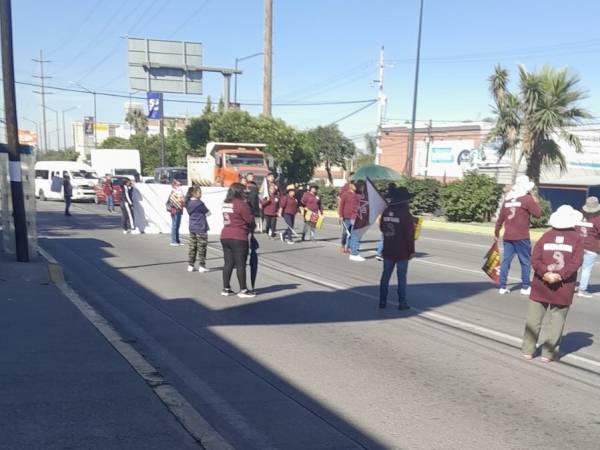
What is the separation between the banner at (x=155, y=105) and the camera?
3409cm

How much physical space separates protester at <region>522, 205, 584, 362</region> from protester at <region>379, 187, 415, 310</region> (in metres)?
2.48

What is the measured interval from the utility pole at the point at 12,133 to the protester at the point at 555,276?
8308 mm

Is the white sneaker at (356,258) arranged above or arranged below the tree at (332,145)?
below

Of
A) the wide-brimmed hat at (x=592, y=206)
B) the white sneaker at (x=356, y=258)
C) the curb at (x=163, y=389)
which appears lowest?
the white sneaker at (x=356, y=258)

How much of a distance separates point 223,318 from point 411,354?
8.36 ft

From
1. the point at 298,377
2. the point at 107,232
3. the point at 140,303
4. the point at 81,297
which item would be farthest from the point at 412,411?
the point at 107,232

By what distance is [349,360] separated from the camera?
613 cm

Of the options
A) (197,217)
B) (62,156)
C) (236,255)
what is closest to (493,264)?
(236,255)

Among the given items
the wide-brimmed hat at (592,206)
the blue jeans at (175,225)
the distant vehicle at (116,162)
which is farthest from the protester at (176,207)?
the distant vehicle at (116,162)

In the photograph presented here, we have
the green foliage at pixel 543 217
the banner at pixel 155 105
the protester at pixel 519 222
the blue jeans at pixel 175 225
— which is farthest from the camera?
the banner at pixel 155 105

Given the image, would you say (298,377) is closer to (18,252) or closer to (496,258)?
(496,258)

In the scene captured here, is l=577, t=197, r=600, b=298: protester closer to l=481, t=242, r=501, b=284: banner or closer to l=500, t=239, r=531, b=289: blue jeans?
l=500, t=239, r=531, b=289: blue jeans

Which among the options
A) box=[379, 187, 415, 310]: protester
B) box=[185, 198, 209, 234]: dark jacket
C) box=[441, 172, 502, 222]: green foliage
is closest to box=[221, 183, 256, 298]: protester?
box=[379, 187, 415, 310]: protester

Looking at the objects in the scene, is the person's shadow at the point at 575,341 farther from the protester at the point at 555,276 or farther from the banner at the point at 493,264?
the banner at the point at 493,264
